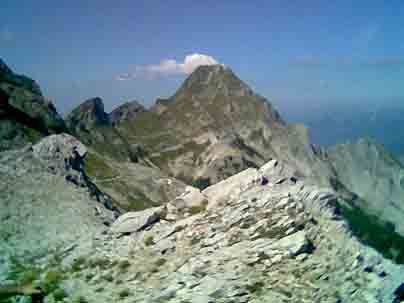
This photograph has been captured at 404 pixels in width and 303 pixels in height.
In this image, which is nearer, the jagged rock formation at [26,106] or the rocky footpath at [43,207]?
the rocky footpath at [43,207]

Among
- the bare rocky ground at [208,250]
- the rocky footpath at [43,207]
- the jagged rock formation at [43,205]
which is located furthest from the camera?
the jagged rock formation at [43,205]

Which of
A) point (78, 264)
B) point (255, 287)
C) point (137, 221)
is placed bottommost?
point (255, 287)

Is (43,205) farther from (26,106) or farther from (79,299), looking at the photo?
(26,106)

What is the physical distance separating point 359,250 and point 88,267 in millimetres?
18209

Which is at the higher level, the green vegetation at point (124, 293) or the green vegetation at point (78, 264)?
the green vegetation at point (78, 264)

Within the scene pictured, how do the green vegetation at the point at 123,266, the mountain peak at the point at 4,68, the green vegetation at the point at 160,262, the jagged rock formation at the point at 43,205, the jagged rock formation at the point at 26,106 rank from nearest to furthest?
the green vegetation at the point at 123,266, the green vegetation at the point at 160,262, the jagged rock formation at the point at 43,205, the jagged rock formation at the point at 26,106, the mountain peak at the point at 4,68

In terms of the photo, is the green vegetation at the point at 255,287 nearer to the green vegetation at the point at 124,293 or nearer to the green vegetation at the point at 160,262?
the green vegetation at the point at 160,262

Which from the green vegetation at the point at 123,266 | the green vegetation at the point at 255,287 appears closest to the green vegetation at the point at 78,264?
the green vegetation at the point at 123,266

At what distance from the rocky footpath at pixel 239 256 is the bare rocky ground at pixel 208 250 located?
7 cm

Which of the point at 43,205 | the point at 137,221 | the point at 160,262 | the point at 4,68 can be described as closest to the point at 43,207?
the point at 43,205

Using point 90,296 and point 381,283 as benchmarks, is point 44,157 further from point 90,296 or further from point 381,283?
point 381,283

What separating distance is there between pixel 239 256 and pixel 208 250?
7.81 feet

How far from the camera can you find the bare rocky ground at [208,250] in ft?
66.9

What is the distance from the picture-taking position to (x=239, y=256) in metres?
22.8
